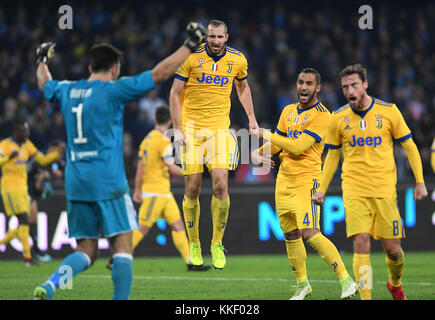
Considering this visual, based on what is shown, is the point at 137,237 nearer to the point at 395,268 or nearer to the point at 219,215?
the point at 219,215

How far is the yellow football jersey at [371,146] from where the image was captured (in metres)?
7.72

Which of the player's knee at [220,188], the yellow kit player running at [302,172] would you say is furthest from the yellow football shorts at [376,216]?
the player's knee at [220,188]

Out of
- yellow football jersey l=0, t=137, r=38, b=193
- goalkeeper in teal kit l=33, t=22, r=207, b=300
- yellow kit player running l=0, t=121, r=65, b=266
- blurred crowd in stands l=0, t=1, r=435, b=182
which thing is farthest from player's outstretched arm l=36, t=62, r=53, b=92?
blurred crowd in stands l=0, t=1, r=435, b=182

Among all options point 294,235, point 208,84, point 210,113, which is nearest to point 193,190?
point 210,113

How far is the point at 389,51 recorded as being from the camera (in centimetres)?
2198

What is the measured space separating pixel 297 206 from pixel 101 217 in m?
2.88

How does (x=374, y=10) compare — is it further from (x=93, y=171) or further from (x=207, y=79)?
(x=93, y=171)

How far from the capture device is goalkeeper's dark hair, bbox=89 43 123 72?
6.57 meters

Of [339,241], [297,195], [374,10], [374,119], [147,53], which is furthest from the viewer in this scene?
[374,10]

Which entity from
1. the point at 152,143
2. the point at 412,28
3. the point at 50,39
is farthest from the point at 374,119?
the point at 412,28

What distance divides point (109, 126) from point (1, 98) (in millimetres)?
12899

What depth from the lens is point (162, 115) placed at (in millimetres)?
12852
